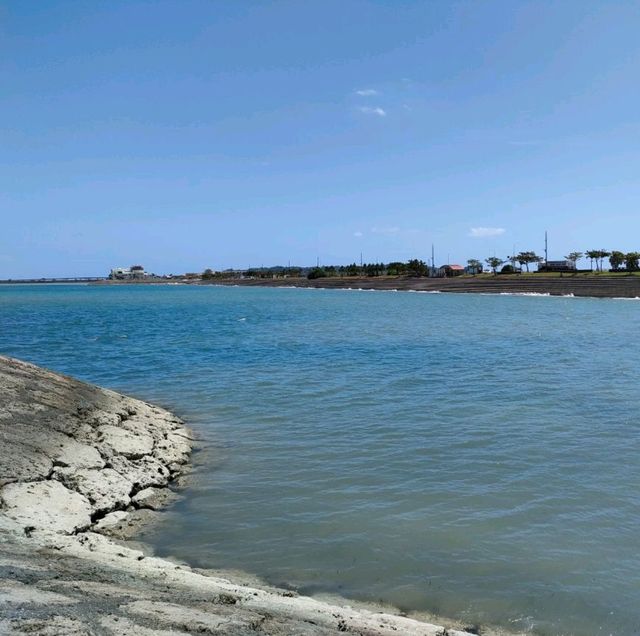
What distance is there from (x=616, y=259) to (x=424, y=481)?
14216 centimetres

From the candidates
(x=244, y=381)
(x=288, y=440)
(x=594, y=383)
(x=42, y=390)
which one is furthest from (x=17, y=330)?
(x=594, y=383)

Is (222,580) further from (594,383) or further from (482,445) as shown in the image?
(594,383)

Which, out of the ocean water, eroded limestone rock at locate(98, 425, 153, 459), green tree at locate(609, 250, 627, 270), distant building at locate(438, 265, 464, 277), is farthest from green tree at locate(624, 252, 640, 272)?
eroded limestone rock at locate(98, 425, 153, 459)

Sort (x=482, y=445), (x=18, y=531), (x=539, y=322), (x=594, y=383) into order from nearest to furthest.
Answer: (x=18, y=531), (x=482, y=445), (x=594, y=383), (x=539, y=322)

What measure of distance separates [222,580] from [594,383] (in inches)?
684

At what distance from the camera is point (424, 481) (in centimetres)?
1087

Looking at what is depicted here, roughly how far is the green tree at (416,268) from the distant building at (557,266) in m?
35.0

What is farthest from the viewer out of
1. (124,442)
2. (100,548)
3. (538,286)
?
(538,286)

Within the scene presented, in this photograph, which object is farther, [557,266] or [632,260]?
[557,266]

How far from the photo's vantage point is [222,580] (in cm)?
728

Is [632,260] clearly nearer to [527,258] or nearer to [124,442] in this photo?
[527,258]

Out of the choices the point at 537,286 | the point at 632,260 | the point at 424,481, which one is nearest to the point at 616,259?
the point at 632,260

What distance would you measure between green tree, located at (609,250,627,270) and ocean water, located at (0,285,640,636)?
121510 millimetres

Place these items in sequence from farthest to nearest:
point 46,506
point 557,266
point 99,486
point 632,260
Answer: point 557,266 < point 632,260 < point 99,486 < point 46,506
